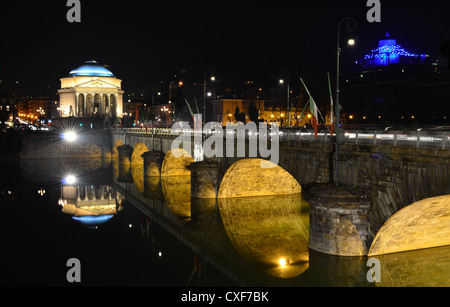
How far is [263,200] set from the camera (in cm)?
3216

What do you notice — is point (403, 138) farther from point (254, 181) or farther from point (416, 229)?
point (254, 181)

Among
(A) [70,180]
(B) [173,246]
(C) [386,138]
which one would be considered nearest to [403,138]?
(C) [386,138]

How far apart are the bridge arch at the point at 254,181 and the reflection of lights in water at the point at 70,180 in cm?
2280

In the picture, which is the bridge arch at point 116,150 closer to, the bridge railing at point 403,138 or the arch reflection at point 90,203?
the arch reflection at point 90,203

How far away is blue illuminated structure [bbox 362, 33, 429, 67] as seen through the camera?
445 feet

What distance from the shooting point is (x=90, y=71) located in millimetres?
130375

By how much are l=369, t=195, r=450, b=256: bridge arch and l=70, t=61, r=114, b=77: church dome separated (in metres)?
123

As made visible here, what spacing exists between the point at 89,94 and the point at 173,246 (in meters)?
114

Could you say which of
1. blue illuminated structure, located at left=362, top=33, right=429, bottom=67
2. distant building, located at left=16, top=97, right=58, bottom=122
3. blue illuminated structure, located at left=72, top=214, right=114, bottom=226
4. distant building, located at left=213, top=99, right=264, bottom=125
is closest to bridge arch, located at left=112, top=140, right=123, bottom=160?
distant building, located at left=213, top=99, right=264, bottom=125

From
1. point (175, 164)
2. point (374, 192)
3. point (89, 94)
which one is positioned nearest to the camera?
point (374, 192)

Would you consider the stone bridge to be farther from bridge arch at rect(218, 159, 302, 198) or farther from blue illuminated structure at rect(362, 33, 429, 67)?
blue illuminated structure at rect(362, 33, 429, 67)

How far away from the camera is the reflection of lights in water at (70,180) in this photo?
157 ft

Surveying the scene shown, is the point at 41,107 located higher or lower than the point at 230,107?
higher

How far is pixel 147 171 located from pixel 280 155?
25358mm
